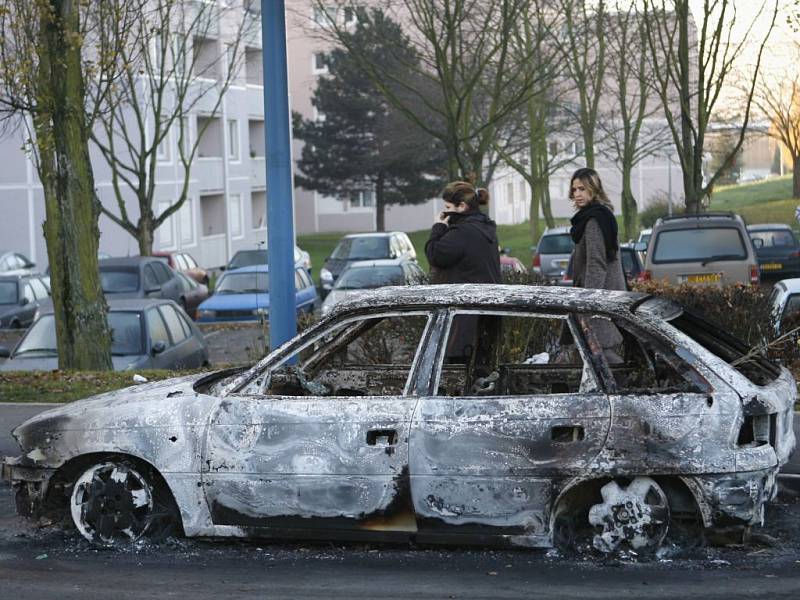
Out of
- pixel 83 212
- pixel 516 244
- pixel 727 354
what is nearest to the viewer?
pixel 727 354

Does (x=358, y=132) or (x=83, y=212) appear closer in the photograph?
(x=83, y=212)

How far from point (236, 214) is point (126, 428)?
51.4 m

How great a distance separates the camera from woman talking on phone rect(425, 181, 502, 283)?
9.31 metres

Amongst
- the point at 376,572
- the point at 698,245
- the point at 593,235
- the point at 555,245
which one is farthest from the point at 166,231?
the point at 376,572

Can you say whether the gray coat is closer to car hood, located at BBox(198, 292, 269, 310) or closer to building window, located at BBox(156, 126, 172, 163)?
car hood, located at BBox(198, 292, 269, 310)

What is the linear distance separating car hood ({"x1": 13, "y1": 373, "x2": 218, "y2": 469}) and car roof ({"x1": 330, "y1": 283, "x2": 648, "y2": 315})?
0.93m

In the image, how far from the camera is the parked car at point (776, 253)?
30094mm

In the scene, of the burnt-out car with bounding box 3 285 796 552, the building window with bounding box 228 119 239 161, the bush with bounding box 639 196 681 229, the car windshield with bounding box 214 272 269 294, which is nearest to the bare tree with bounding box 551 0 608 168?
the car windshield with bounding box 214 272 269 294

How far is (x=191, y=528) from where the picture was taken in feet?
22.7

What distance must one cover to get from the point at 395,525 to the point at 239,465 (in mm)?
846

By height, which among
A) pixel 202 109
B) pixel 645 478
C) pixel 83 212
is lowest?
pixel 645 478

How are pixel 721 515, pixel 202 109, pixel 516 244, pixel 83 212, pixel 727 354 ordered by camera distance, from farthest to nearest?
pixel 516 244
pixel 202 109
pixel 83 212
pixel 727 354
pixel 721 515

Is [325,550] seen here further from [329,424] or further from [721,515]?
[721,515]

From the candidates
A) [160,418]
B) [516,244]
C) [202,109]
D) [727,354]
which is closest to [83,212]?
[160,418]
